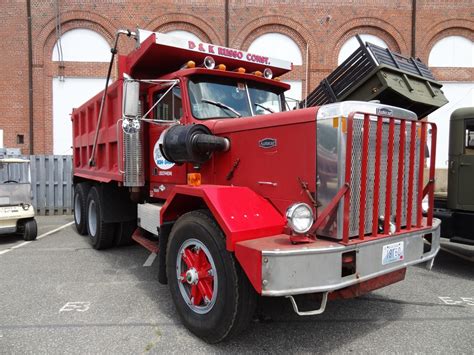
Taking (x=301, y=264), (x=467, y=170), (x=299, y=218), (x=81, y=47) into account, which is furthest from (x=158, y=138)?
(x=81, y=47)

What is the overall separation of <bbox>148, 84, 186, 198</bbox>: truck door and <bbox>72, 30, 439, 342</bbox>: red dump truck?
25 millimetres

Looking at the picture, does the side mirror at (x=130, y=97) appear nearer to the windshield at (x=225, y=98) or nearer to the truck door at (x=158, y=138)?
the truck door at (x=158, y=138)

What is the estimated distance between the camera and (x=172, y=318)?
373 centimetres

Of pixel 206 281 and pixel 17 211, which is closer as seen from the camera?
pixel 206 281

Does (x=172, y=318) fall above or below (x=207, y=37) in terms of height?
below

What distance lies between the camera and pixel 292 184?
3213 millimetres

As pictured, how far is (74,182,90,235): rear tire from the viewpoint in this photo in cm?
754

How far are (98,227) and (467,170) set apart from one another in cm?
604

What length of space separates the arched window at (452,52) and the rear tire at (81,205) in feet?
49.3

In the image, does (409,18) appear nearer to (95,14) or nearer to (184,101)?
(95,14)

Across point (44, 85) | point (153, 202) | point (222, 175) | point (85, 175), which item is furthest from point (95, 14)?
point (222, 175)

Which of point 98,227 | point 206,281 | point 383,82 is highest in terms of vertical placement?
point 383,82

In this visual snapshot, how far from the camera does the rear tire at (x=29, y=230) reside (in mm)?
7523

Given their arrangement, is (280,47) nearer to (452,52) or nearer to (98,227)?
(452,52)
